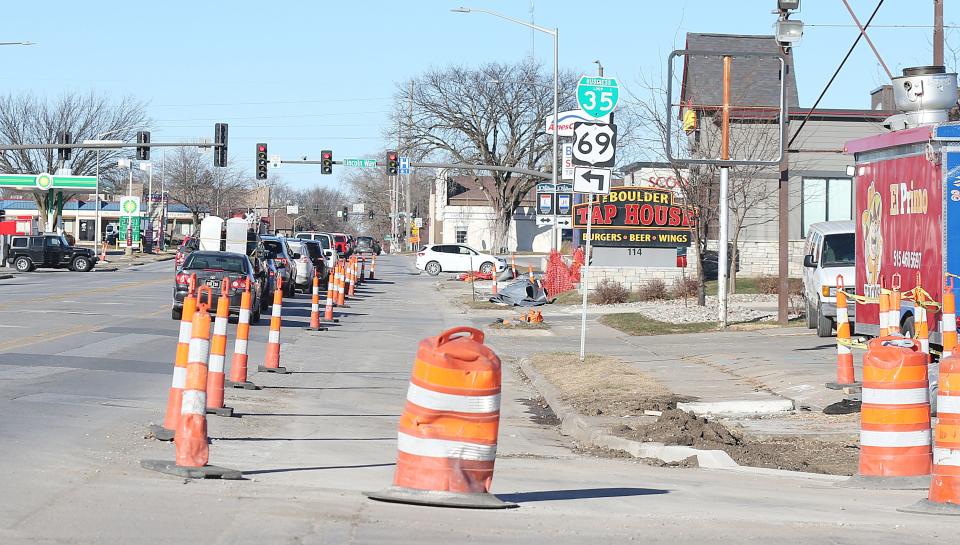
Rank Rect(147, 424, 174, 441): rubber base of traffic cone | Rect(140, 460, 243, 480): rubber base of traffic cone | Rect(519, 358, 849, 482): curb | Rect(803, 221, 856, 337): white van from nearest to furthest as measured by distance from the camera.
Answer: Rect(140, 460, 243, 480): rubber base of traffic cone, Rect(519, 358, 849, 482): curb, Rect(147, 424, 174, 441): rubber base of traffic cone, Rect(803, 221, 856, 337): white van

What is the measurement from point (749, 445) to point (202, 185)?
115471 millimetres

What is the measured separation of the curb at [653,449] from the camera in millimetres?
10148

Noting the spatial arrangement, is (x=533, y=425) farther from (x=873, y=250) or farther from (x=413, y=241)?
(x=413, y=241)

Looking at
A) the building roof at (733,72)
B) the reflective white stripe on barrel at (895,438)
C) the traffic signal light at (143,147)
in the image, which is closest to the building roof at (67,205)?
the traffic signal light at (143,147)

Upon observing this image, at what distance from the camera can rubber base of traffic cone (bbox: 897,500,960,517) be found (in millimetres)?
8008

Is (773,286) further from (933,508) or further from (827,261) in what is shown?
(933,508)

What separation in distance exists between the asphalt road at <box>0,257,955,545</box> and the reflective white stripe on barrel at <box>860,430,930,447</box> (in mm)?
375

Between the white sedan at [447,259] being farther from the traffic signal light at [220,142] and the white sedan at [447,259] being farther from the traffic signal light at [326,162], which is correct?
the traffic signal light at [220,142]

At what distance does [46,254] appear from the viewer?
59.6 m

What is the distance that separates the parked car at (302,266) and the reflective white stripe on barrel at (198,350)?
32118 millimetres

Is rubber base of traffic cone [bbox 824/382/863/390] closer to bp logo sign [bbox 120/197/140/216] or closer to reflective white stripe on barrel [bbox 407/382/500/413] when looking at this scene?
reflective white stripe on barrel [bbox 407/382/500/413]

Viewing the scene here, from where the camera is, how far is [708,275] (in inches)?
1797

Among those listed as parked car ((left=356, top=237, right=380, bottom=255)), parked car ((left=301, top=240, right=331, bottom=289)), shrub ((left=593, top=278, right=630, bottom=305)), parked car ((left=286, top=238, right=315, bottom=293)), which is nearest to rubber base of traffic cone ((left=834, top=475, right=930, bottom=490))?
shrub ((left=593, top=278, right=630, bottom=305))

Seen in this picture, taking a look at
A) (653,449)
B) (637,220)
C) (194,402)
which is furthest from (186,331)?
(637,220)
